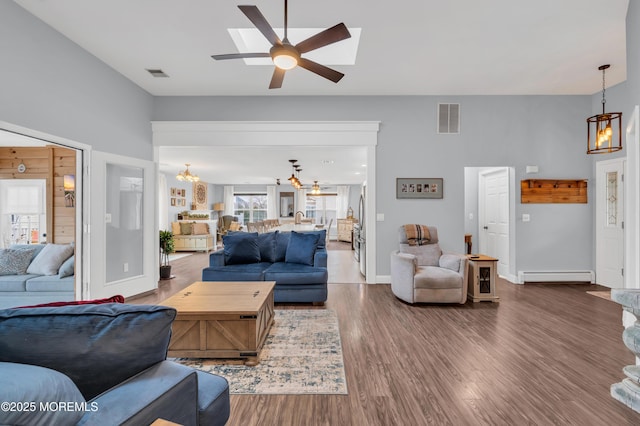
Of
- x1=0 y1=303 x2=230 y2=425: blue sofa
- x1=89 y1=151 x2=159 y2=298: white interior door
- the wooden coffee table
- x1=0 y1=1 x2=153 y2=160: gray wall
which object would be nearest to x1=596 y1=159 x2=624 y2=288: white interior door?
the wooden coffee table

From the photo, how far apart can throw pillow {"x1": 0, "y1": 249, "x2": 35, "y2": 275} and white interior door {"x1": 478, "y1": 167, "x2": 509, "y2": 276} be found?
288 inches

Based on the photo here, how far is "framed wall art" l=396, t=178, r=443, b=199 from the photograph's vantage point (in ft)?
16.3

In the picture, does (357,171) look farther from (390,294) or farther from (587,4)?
(587,4)

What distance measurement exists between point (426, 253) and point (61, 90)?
200 inches

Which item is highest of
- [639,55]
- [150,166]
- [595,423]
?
[639,55]

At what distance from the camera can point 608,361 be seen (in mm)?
2434

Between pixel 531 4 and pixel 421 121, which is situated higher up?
pixel 531 4

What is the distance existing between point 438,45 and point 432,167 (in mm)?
2025

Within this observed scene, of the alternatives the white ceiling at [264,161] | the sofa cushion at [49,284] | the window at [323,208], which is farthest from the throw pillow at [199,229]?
the sofa cushion at [49,284]

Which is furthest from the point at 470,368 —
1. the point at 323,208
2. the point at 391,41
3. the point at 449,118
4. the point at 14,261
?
the point at 323,208

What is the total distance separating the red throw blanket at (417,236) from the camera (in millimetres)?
4422

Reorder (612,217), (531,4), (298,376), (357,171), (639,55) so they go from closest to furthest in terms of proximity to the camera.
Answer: (298,376) < (639,55) < (531,4) < (612,217) < (357,171)

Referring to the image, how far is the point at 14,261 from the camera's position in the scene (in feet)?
12.1

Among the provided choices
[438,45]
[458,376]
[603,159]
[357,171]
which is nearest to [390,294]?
[458,376]
